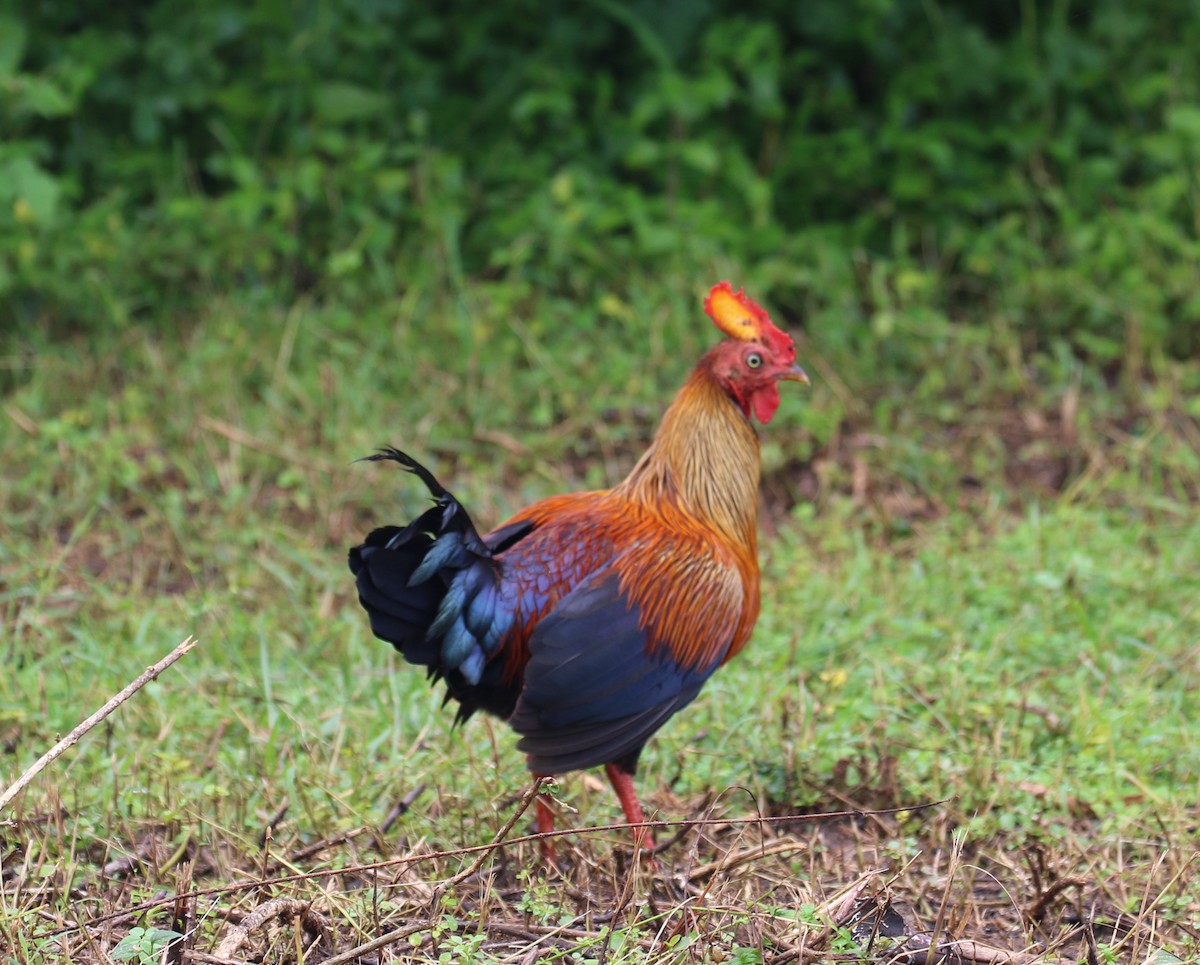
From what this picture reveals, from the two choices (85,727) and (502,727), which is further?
(502,727)

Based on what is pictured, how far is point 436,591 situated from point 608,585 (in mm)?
381

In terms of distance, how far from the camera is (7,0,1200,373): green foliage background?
6172 millimetres

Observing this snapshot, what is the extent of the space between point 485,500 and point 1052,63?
11.0 feet

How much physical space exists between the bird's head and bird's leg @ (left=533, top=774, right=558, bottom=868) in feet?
3.35

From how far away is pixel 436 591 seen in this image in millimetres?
3053

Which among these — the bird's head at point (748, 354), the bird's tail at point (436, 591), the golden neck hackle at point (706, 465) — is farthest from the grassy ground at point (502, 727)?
the bird's head at point (748, 354)

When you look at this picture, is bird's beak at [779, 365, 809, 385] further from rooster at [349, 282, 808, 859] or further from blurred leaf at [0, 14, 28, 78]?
blurred leaf at [0, 14, 28, 78]

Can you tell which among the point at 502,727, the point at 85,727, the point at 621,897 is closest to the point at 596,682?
the point at 621,897

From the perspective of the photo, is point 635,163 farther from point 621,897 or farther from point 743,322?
point 621,897

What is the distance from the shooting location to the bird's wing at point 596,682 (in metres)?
3.05

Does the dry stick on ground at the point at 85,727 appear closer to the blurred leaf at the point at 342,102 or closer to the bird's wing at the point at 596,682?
the bird's wing at the point at 596,682

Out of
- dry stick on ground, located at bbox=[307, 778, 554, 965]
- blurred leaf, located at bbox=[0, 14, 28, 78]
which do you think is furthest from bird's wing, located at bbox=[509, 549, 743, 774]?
blurred leaf, located at bbox=[0, 14, 28, 78]

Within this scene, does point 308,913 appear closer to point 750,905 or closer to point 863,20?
point 750,905

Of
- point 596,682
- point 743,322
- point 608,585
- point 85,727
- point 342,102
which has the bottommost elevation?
point 596,682
